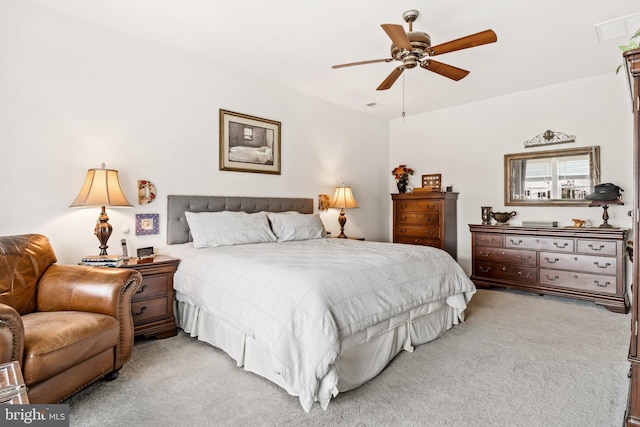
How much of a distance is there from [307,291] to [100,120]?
253 centimetres

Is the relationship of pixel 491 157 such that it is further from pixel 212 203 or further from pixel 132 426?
pixel 132 426

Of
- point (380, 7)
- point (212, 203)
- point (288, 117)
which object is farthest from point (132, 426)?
point (288, 117)

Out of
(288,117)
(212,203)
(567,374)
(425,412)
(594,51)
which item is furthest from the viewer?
(288,117)

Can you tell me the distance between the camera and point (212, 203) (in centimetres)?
374

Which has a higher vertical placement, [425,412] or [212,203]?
[212,203]

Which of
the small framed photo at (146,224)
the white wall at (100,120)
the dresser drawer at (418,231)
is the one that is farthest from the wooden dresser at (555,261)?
the small framed photo at (146,224)

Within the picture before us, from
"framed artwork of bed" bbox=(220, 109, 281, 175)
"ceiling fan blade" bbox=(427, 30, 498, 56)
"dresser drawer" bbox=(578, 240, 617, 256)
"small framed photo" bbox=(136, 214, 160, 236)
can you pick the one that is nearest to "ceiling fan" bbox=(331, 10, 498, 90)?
"ceiling fan blade" bbox=(427, 30, 498, 56)

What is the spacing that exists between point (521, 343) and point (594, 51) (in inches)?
120

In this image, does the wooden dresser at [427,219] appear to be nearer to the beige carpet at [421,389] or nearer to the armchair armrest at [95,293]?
the beige carpet at [421,389]

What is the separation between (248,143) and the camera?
13.5 feet

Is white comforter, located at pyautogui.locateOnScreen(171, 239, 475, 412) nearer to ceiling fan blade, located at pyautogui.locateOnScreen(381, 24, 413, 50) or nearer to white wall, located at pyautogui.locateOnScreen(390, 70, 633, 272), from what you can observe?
ceiling fan blade, located at pyautogui.locateOnScreen(381, 24, 413, 50)

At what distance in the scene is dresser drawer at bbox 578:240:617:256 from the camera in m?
3.71

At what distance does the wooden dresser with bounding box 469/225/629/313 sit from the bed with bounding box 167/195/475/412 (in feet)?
5.42

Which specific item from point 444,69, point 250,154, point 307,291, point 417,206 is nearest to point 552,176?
point 417,206
